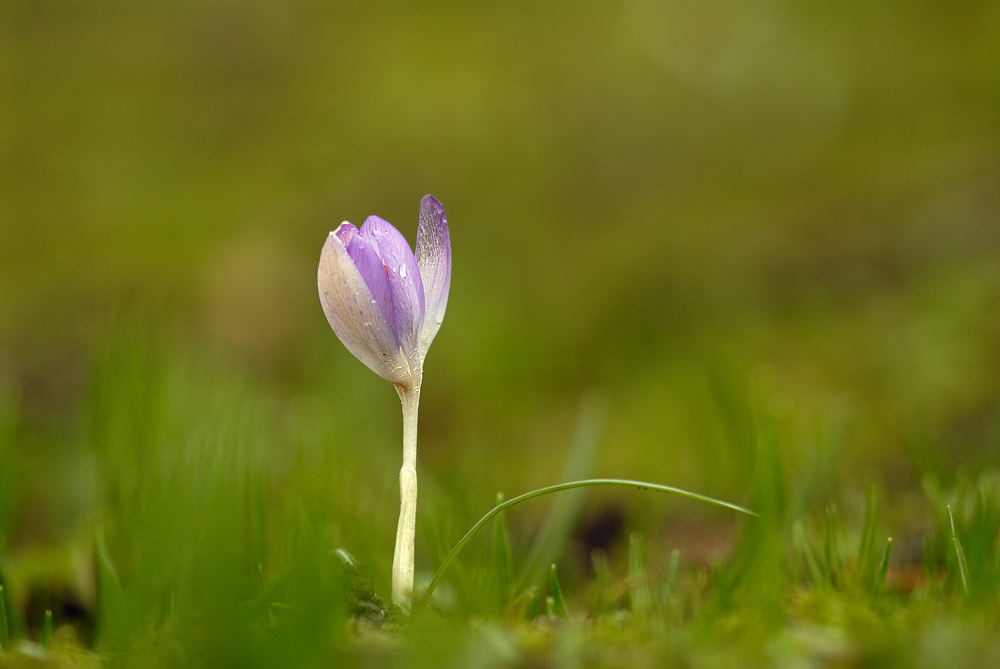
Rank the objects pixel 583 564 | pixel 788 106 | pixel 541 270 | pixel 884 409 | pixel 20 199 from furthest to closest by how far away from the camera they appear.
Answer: pixel 788 106
pixel 20 199
pixel 541 270
pixel 884 409
pixel 583 564

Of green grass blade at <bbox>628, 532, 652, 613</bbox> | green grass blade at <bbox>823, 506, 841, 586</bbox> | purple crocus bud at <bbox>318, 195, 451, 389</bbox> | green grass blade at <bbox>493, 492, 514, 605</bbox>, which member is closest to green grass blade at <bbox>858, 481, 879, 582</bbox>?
green grass blade at <bbox>823, 506, 841, 586</bbox>

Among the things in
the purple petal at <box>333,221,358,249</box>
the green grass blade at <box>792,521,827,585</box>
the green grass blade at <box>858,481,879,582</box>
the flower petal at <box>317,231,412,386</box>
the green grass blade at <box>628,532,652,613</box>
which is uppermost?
the purple petal at <box>333,221,358,249</box>

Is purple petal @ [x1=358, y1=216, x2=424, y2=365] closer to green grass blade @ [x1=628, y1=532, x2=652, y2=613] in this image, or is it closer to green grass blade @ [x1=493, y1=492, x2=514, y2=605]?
green grass blade @ [x1=493, y1=492, x2=514, y2=605]

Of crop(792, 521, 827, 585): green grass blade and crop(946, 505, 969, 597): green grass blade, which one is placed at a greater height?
crop(946, 505, 969, 597): green grass blade

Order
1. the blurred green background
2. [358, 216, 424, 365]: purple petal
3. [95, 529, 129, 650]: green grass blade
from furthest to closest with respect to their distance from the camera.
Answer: the blurred green background < [358, 216, 424, 365]: purple petal < [95, 529, 129, 650]: green grass blade

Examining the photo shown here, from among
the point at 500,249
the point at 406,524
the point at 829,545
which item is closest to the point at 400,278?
the point at 406,524

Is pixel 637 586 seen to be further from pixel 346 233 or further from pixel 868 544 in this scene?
pixel 346 233

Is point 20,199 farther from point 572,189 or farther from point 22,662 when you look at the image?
point 22,662

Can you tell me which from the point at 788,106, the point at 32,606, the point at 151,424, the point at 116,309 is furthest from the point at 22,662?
the point at 788,106
